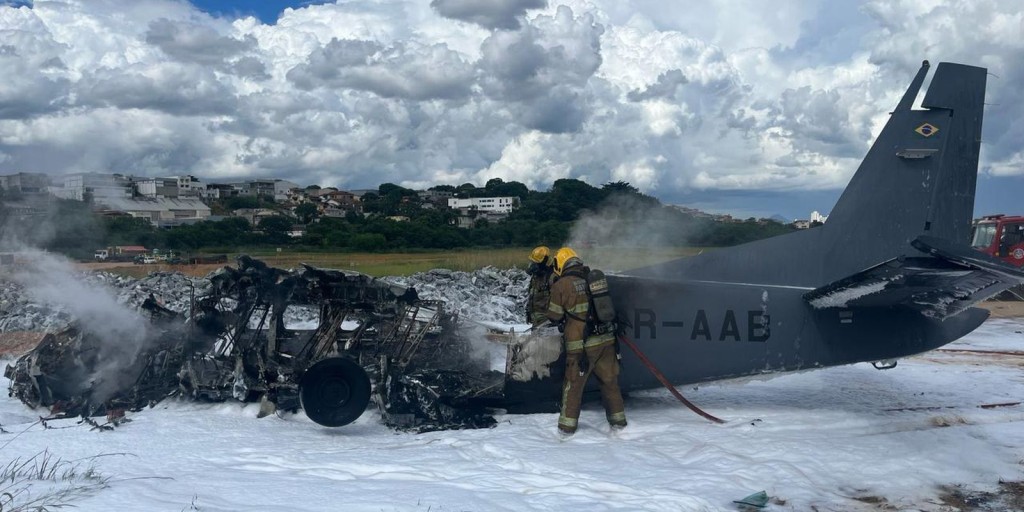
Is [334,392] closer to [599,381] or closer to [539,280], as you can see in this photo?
[599,381]

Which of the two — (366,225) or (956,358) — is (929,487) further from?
(366,225)

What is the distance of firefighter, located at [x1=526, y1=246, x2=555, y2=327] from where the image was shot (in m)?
8.88

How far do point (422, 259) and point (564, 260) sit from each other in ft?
33.0

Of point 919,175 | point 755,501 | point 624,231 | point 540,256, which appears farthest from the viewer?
point 624,231

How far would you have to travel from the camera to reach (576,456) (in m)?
6.46

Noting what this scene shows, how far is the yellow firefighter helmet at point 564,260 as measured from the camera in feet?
24.6

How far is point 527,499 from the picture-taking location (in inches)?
207

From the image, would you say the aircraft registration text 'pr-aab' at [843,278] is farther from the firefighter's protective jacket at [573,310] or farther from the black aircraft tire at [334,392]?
the black aircraft tire at [334,392]

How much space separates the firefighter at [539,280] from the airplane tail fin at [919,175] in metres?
3.26

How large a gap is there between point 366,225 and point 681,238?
8.29 meters

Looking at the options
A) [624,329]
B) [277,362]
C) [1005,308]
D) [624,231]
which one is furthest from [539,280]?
[1005,308]

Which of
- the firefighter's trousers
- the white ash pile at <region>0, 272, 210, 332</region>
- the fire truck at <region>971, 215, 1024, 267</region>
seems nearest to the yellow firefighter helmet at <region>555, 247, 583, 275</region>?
the firefighter's trousers

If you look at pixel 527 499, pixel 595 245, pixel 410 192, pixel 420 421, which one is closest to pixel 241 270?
pixel 420 421

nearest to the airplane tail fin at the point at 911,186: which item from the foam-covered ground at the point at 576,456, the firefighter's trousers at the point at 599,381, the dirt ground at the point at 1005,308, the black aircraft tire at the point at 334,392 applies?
the foam-covered ground at the point at 576,456
